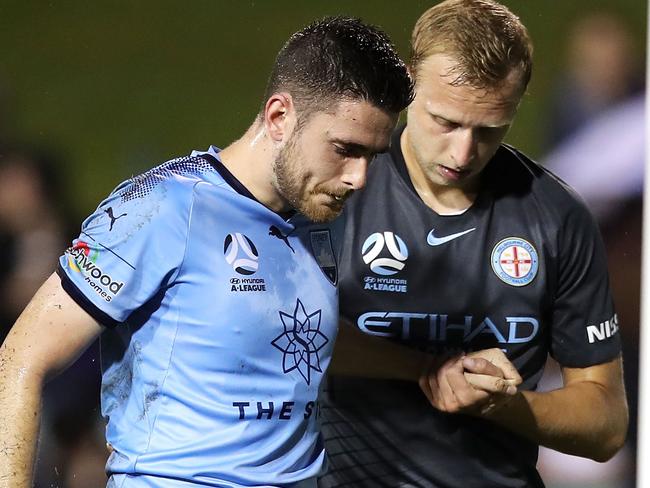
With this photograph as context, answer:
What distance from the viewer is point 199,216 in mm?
1969

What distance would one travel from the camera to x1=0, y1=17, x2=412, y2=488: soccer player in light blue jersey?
1.86 m

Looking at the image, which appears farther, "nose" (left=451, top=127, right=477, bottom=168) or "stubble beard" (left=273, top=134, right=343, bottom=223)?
"nose" (left=451, top=127, right=477, bottom=168)

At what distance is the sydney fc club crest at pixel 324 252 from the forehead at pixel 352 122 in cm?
24

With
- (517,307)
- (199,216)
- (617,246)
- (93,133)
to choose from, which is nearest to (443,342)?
(517,307)

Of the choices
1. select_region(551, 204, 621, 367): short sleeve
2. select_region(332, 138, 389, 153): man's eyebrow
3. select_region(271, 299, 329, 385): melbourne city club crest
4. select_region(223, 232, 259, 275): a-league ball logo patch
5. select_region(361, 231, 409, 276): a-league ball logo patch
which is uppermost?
select_region(332, 138, 389, 153): man's eyebrow

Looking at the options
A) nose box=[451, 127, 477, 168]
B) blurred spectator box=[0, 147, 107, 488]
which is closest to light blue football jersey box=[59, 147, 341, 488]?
nose box=[451, 127, 477, 168]

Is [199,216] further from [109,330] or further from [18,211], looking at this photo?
[18,211]

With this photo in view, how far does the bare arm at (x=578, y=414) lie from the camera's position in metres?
2.55

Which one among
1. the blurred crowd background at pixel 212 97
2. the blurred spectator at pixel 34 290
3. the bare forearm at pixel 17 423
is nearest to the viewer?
the bare forearm at pixel 17 423

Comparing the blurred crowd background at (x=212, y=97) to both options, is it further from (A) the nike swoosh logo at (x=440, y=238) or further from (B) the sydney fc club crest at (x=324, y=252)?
(B) the sydney fc club crest at (x=324, y=252)

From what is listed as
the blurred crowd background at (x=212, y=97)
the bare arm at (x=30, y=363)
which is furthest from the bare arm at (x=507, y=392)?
the blurred crowd background at (x=212, y=97)

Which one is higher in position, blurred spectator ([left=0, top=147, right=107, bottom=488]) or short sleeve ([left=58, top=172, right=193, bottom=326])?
short sleeve ([left=58, top=172, right=193, bottom=326])

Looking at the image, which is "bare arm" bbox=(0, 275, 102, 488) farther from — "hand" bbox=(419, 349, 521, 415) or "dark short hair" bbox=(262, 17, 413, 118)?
"hand" bbox=(419, 349, 521, 415)

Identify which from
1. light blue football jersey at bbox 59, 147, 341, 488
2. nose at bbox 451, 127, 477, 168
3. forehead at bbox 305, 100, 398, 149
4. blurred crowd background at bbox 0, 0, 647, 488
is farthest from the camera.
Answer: blurred crowd background at bbox 0, 0, 647, 488
